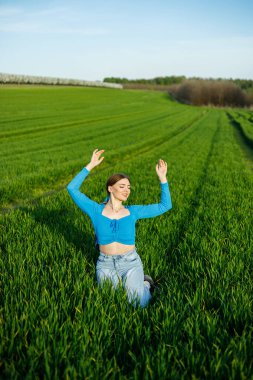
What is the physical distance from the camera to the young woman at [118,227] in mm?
3469

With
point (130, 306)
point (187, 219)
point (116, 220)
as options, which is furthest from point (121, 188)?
point (187, 219)

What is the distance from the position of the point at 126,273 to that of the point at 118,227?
0.50 metres

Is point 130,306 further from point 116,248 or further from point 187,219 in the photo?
point 187,219

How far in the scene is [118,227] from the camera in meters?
3.53

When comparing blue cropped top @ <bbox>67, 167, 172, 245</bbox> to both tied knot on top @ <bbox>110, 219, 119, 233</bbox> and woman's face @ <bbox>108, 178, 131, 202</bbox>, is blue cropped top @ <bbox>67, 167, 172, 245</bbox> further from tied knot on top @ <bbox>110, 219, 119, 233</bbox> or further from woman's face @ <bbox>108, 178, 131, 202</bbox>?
woman's face @ <bbox>108, 178, 131, 202</bbox>

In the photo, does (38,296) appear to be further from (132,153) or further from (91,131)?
(91,131)

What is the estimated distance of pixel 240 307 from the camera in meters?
2.87

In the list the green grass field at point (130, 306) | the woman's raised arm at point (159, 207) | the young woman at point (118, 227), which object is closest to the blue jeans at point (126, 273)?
the young woman at point (118, 227)

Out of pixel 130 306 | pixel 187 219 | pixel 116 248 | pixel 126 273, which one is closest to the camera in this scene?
→ pixel 130 306

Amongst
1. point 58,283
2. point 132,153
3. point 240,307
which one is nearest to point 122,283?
point 58,283

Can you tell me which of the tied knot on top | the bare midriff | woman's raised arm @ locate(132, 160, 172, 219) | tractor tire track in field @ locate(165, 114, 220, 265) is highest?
woman's raised arm @ locate(132, 160, 172, 219)

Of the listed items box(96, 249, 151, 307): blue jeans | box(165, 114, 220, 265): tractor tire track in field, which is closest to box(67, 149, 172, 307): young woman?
box(96, 249, 151, 307): blue jeans

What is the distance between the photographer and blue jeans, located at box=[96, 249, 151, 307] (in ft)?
10.9

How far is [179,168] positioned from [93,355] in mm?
11094
